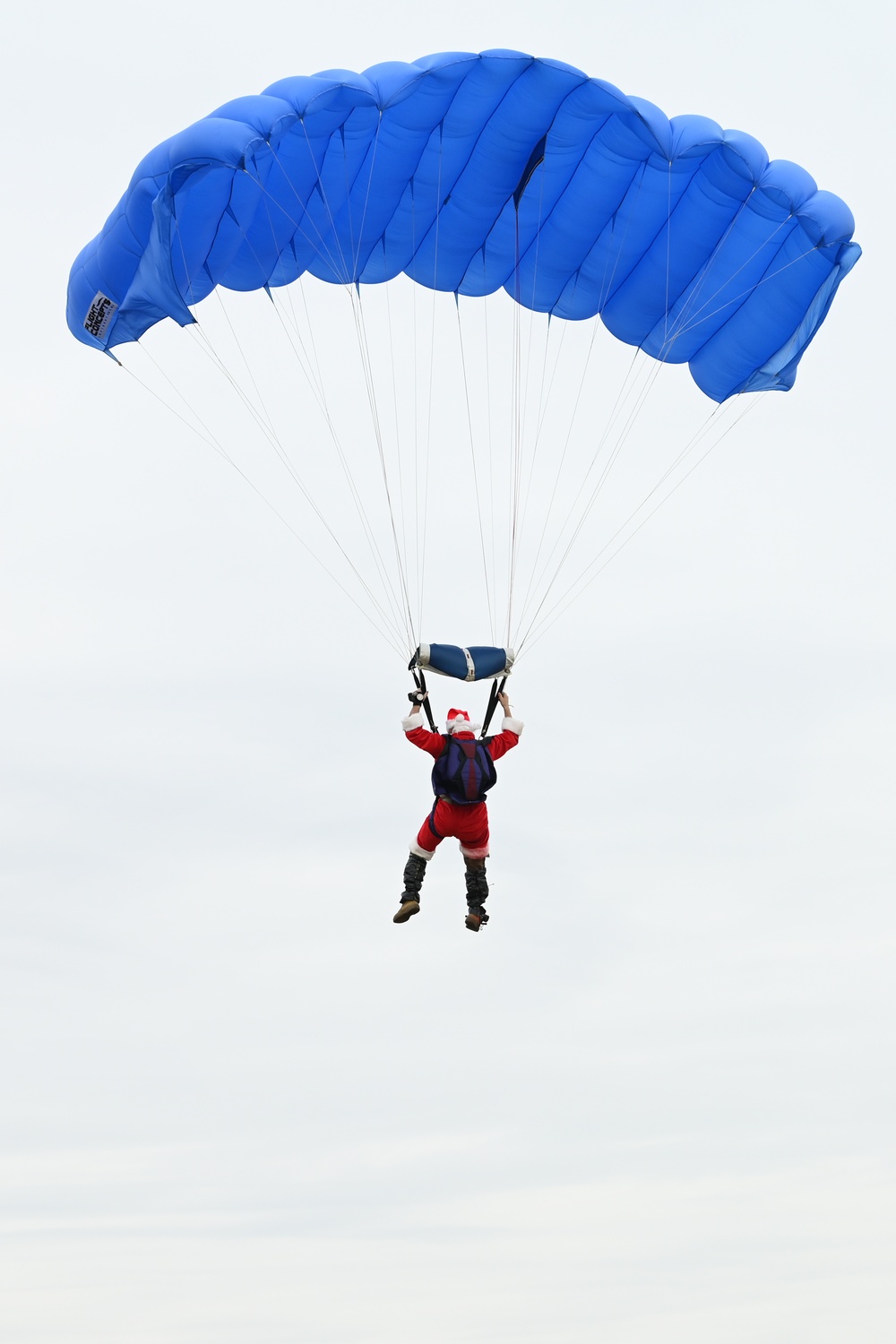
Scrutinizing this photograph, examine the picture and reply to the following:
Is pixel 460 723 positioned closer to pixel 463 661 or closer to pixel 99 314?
pixel 463 661

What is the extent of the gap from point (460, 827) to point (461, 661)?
133 centimetres

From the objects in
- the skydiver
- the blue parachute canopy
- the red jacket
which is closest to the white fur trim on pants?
the skydiver

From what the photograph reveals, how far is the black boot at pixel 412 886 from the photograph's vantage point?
52.7 feet

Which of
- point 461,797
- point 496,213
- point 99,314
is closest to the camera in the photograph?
point 461,797

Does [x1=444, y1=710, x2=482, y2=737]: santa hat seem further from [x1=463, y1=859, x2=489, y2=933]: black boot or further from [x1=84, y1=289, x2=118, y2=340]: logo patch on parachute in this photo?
[x1=84, y1=289, x2=118, y2=340]: logo patch on parachute

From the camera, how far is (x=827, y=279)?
58.5 feet

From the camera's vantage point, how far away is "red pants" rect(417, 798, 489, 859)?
1609cm

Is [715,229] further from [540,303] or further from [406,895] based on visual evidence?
[406,895]

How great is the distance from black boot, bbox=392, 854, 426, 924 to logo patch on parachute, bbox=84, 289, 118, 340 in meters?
5.24

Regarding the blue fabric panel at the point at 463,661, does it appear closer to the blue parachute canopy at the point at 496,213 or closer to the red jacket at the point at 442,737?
the red jacket at the point at 442,737

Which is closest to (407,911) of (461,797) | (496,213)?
(461,797)

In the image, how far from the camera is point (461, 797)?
1598 centimetres

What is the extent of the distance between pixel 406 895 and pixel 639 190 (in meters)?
6.36

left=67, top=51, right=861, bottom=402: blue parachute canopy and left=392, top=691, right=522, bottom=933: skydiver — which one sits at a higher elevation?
left=67, top=51, right=861, bottom=402: blue parachute canopy
